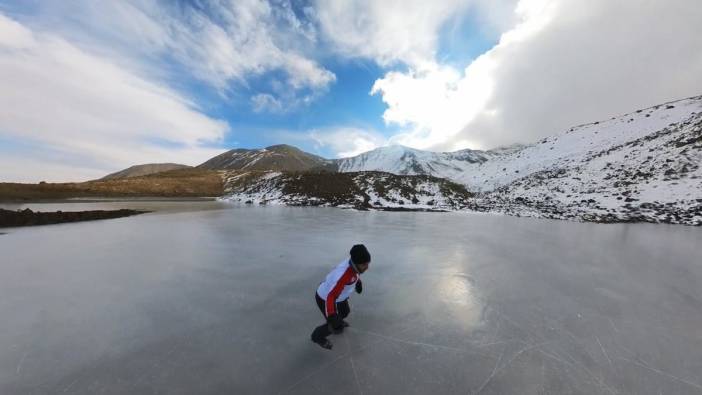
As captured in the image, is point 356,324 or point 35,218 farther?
point 35,218

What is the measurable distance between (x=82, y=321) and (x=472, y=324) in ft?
20.7

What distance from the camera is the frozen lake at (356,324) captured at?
312 centimetres

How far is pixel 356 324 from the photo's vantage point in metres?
4.41

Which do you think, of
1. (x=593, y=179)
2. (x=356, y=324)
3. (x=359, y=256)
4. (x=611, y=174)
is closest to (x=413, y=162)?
(x=593, y=179)

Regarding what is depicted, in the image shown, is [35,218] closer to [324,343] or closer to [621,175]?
[324,343]

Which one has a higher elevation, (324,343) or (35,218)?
(35,218)

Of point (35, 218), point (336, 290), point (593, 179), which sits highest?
point (593, 179)

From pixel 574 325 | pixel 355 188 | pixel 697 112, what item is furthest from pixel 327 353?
pixel 697 112

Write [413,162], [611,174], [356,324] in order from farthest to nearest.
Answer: [413,162]
[611,174]
[356,324]

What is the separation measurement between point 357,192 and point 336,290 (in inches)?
1335

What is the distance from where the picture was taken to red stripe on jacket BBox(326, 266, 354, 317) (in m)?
3.70

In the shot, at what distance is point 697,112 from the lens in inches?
1414

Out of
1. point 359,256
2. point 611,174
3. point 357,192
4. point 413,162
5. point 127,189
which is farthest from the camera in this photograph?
point 413,162

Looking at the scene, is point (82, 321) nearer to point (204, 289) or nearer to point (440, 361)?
point (204, 289)
